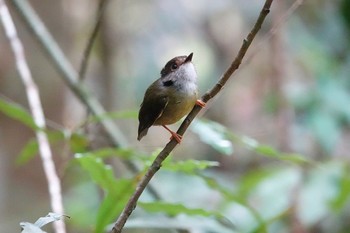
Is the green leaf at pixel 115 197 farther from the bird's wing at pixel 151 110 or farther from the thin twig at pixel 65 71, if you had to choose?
the thin twig at pixel 65 71

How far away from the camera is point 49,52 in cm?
281

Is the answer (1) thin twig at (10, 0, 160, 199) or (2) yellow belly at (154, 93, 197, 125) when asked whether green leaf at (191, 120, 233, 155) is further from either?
(1) thin twig at (10, 0, 160, 199)

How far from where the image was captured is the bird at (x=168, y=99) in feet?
5.75

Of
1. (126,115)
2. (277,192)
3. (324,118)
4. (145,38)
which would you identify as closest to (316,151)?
(324,118)

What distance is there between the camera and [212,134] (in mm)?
2098

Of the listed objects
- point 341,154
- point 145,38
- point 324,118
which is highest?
point 145,38

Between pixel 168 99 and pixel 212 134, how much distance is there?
329mm

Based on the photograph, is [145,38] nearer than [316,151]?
No

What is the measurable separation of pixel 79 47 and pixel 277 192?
2690mm

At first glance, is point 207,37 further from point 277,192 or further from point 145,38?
point 277,192

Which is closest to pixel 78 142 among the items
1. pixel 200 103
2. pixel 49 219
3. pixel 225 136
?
pixel 225 136

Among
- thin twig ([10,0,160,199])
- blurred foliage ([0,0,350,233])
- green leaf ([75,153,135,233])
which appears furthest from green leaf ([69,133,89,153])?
green leaf ([75,153,135,233])

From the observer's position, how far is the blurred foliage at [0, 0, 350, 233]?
2.07 meters

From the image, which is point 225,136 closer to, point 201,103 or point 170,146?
point 201,103
